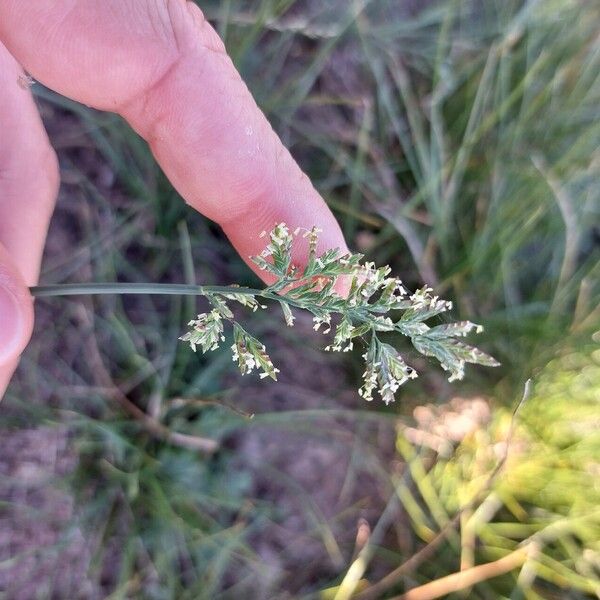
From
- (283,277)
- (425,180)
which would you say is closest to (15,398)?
(283,277)

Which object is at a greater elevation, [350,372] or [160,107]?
[160,107]

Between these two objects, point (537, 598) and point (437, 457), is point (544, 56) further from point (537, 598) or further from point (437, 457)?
point (537, 598)

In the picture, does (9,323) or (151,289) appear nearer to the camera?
(151,289)

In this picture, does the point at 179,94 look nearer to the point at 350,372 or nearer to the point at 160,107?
the point at 160,107

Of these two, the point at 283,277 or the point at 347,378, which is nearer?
the point at 283,277

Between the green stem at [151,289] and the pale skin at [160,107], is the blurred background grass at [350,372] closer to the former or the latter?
the pale skin at [160,107]

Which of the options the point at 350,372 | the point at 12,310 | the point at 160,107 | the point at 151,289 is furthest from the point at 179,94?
the point at 350,372

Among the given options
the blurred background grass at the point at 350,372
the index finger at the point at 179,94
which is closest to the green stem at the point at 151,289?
the index finger at the point at 179,94
